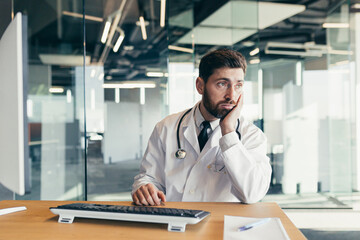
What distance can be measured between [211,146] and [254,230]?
30.7 inches

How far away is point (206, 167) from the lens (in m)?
1.84

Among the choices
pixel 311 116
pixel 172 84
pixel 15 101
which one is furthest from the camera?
pixel 311 116

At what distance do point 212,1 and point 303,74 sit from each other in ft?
4.96

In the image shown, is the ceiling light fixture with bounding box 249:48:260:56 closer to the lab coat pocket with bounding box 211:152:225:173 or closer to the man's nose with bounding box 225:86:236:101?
the man's nose with bounding box 225:86:236:101

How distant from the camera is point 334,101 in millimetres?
4238

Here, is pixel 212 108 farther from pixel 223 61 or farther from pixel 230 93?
pixel 223 61

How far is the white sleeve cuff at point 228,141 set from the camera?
1.65m

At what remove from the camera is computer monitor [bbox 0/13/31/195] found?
964mm

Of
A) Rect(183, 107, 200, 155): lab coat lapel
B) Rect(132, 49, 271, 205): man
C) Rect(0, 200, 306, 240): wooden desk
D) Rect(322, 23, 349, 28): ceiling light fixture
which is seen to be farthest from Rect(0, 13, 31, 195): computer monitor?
Rect(322, 23, 349, 28): ceiling light fixture

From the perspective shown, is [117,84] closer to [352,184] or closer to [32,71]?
[32,71]

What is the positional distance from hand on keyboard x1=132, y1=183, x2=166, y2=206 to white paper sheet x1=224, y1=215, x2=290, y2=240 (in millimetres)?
354

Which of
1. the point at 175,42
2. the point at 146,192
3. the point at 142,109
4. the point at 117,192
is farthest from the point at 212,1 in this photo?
the point at 146,192

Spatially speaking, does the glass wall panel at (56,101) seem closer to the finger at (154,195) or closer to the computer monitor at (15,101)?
the finger at (154,195)

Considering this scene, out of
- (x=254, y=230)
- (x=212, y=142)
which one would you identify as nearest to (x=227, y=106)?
(x=212, y=142)
